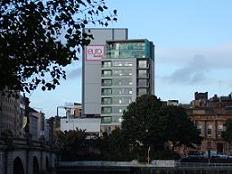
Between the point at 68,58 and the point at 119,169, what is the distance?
99.0 meters

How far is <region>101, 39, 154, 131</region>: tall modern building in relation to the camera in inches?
7426

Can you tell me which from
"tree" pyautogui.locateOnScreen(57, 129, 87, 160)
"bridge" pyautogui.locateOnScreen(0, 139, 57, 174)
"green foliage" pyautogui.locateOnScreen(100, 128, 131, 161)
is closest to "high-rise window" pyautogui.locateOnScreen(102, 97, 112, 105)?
"tree" pyautogui.locateOnScreen(57, 129, 87, 160)

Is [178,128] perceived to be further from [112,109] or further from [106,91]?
[106,91]

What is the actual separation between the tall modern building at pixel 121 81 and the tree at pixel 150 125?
63.3 m

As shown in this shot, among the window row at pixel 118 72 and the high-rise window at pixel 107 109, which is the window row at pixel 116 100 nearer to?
the high-rise window at pixel 107 109

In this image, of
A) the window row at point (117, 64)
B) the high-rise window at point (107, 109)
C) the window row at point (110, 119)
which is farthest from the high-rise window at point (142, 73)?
the window row at point (110, 119)

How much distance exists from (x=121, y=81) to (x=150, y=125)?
238 feet

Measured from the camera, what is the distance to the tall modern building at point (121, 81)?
188625 millimetres

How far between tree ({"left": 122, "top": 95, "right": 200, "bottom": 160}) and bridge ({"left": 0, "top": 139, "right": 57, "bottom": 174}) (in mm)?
14526

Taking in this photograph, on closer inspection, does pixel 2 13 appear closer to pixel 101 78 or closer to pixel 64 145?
pixel 64 145

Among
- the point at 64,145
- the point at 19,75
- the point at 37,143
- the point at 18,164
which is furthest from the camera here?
the point at 64,145

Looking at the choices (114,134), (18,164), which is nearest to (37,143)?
(18,164)

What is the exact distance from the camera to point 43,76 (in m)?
17.8

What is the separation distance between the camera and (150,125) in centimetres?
11738
